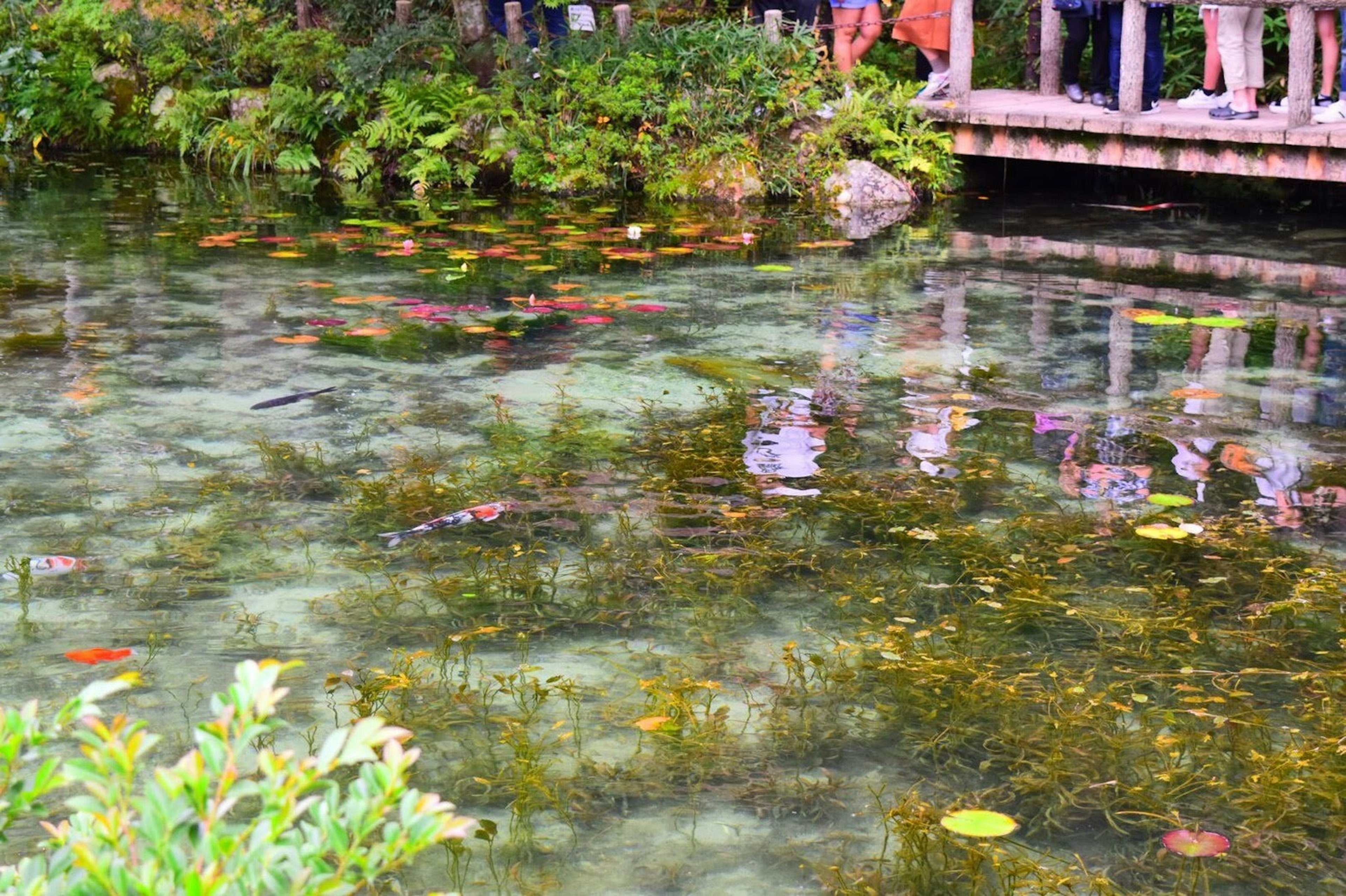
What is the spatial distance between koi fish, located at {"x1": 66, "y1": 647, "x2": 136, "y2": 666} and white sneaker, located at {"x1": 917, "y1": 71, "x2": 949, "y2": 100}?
361 inches

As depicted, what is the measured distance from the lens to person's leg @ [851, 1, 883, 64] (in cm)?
1137

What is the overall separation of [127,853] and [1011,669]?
2.37 meters

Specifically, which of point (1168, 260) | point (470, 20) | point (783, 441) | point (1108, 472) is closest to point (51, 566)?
point (783, 441)

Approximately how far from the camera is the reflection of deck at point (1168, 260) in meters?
8.12

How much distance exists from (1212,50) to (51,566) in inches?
351

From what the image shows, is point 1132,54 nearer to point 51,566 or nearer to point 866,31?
point 866,31

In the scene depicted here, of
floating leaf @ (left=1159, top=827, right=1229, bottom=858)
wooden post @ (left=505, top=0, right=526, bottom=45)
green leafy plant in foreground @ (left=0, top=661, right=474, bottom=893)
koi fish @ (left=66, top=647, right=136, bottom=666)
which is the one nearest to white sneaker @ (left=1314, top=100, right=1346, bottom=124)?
wooden post @ (left=505, top=0, right=526, bottom=45)

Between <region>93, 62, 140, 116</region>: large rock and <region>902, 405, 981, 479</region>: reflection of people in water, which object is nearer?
<region>902, 405, 981, 479</region>: reflection of people in water

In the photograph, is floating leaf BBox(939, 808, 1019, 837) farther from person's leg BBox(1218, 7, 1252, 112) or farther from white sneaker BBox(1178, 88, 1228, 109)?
white sneaker BBox(1178, 88, 1228, 109)

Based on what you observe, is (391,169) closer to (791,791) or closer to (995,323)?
(995,323)

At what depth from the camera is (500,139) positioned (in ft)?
39.1

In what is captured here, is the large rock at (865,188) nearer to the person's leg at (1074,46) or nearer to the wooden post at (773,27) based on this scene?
A: the wooden post at (773,27)

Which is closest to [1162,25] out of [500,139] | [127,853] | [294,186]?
[500,139]

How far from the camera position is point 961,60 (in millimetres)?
11117
